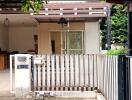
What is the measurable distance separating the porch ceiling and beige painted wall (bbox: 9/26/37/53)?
13.9 m

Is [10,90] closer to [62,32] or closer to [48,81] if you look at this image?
[48,81]

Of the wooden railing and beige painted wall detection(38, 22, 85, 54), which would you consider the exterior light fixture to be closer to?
the wooden railing

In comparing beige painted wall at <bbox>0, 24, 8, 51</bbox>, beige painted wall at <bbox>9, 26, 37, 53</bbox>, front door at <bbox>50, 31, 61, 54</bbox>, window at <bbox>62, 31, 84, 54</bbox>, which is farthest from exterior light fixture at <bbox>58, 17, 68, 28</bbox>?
beige painted wall at <bbox>9, 26, 37, 53</bbox>

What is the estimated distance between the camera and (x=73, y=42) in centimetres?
2358

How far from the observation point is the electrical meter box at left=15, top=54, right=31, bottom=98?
14.0m

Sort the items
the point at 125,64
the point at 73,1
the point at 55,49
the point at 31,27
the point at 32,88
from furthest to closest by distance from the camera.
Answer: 1. the point at 31,27
2. the point at 55,49
3. the point at 73,1
4. the point at 32,88
5. the point at 125,64

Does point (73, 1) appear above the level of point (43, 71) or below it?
above

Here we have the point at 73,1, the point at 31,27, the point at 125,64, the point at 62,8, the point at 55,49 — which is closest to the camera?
the point at 125,64

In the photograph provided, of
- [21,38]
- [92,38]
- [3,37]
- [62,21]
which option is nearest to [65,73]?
[62,21]

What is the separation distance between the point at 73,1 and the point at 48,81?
28.9 feet

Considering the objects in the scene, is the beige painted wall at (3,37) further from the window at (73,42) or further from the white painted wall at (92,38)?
the white painted wall at (92,38)

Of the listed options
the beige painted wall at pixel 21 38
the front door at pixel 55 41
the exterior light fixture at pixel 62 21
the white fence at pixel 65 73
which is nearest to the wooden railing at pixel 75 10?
the exterior light fixture at pixel 62 21

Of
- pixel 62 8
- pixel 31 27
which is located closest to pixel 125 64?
pixel 62 8

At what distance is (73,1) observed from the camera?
22.6 metres
